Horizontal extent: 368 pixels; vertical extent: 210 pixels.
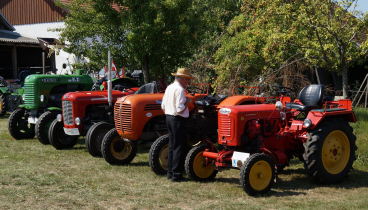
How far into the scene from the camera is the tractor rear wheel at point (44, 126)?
10449 millimetres

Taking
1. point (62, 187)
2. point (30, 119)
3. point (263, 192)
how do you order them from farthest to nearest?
point (30, 119) < point (62, 187) < point (263, 192)

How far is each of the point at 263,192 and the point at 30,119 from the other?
664 cm

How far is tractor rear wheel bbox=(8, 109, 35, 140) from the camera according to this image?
11.6m

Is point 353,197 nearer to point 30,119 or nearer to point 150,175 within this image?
point 150,175

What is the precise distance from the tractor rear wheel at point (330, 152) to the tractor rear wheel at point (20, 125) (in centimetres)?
726

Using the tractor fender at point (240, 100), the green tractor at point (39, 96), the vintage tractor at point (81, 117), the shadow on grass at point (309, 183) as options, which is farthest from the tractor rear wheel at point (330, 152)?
the green tractor at point (39, 96)

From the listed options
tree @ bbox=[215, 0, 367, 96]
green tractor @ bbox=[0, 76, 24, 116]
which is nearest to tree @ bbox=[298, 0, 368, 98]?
tree @ bbox=[215, 0, 367, 96]

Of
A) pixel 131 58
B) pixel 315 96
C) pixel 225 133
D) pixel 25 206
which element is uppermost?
pixel 131 58

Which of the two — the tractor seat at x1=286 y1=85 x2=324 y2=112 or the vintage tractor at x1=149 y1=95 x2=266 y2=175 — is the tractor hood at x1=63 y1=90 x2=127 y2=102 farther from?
the tractor seat at x1=286 y1=85 x2=324 y2=112

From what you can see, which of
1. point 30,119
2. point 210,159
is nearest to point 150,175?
point 210,159

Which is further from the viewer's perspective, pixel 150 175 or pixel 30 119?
pixel 30 119

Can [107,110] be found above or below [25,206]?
above

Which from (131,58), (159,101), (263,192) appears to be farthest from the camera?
(131,58)

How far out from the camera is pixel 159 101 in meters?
8.17
